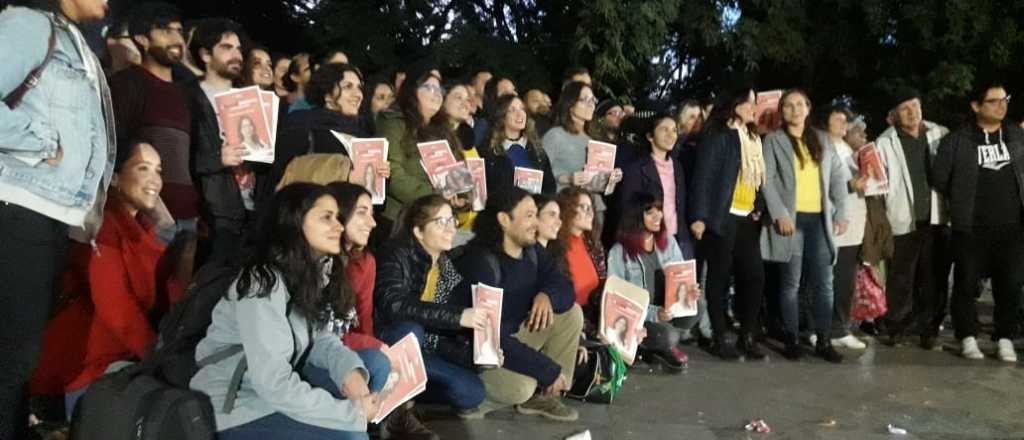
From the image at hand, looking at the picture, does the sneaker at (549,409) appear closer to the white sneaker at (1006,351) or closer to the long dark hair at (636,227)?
the long dark hair at (636,227)

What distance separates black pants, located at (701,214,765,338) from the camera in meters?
6.17

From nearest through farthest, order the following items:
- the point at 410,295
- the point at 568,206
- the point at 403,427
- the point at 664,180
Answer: the point at 403,427
the point at 410,295
the point at 568,206
the point at 664,180

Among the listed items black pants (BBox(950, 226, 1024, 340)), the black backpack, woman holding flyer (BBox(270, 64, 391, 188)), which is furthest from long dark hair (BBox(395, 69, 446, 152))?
black pants (BBox(950, 226, 1024, 340))

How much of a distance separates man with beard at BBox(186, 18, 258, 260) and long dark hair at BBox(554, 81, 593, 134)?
2.26 m

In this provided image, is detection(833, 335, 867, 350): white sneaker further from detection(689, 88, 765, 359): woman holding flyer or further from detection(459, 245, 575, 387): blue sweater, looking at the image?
detection(459, 245, 575, 387): blue sweater

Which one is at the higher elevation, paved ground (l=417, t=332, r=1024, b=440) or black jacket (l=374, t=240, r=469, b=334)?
black jacket (l=374, t=240, r=469, b=334)

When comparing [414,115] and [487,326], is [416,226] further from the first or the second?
[414,115]

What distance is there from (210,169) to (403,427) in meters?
1.54

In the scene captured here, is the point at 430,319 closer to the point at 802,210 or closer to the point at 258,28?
the point at 802,210

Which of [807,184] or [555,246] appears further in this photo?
[807,184]

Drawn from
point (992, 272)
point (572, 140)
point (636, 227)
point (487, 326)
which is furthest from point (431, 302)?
point (992, 272)

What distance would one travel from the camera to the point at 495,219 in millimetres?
4871

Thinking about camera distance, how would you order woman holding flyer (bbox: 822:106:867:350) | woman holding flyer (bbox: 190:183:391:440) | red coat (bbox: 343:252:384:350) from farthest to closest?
woman holding flyer (bbox: 822:106:867:350)
red coat (bbox: 343:252:384:350)
woman holding flyer (bbox: 190:183:391:440)

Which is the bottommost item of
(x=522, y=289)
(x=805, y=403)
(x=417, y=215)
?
(x=805, y=403)
